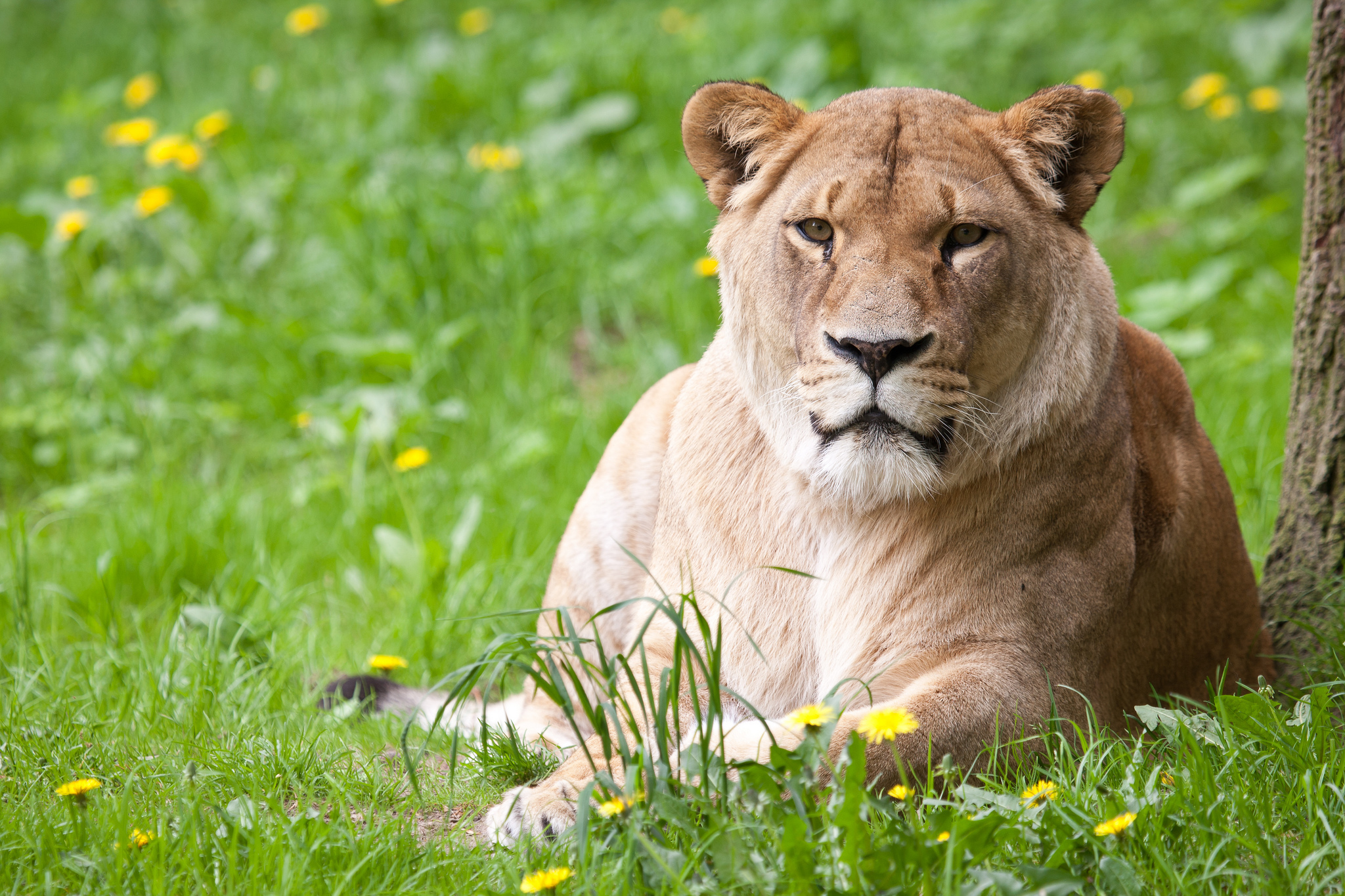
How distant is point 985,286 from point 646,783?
126cm

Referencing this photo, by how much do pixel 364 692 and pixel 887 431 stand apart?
1672 mm

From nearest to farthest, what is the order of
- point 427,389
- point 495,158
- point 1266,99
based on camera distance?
1. point 427,389
2. point 495,158
3. point 1266,99

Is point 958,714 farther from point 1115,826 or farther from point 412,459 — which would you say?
point 412,459

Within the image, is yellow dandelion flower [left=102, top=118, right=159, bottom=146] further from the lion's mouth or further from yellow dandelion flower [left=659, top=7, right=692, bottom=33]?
the lion's mouth

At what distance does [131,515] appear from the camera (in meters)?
4.42

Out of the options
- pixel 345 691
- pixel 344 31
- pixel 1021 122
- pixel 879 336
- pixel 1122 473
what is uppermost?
pixel 344 31

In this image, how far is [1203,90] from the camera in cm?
671

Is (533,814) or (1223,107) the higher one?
(1223,107)

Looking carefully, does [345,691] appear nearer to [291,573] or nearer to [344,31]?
[291,573]

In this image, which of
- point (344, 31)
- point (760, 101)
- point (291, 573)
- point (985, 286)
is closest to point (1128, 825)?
point (985, 286)

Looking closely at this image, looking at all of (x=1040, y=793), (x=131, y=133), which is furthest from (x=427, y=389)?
(x=1040, y=793)

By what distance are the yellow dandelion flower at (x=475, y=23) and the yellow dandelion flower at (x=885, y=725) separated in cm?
742

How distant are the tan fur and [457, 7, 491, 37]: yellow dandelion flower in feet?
20.7

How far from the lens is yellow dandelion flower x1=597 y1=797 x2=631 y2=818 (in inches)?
90.4
